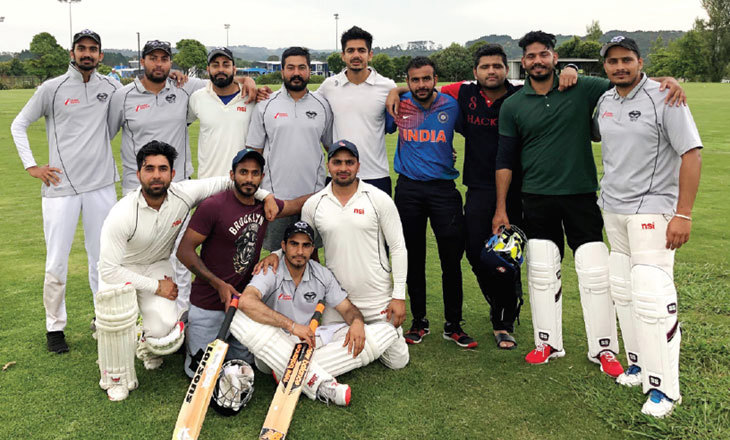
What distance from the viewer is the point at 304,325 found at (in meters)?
4.33

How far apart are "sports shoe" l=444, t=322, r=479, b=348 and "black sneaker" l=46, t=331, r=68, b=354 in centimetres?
304

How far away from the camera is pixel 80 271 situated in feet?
22.4

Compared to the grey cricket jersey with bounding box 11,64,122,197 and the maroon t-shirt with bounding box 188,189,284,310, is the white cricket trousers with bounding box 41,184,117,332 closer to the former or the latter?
the grey cricket jersey with bounding box 11,64,122,197

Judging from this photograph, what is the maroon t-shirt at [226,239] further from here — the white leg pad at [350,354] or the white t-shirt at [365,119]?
the white t-shirt at [365,119]

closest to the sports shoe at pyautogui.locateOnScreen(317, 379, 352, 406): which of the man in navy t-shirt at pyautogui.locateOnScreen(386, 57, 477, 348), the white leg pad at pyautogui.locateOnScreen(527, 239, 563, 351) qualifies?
the man in navy t-shirt at pyautogui.locateOnScreen(386, 57, 477, 348)

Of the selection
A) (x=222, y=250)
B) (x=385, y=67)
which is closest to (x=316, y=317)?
(x=222, y=250)

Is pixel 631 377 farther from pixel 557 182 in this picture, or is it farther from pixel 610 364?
pixel 557 182

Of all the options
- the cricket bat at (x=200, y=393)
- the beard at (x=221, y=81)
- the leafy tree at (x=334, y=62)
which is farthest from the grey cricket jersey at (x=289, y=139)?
the leafy tree at (x=334, y=62)

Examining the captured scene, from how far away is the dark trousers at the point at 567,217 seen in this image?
439cm

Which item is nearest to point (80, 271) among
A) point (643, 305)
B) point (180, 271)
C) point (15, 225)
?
point (180, 271)

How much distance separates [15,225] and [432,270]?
6215 millimetres

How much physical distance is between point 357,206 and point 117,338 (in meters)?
1.90

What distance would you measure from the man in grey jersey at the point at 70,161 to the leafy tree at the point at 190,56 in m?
92.1

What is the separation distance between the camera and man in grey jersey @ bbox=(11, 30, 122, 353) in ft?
15.8
